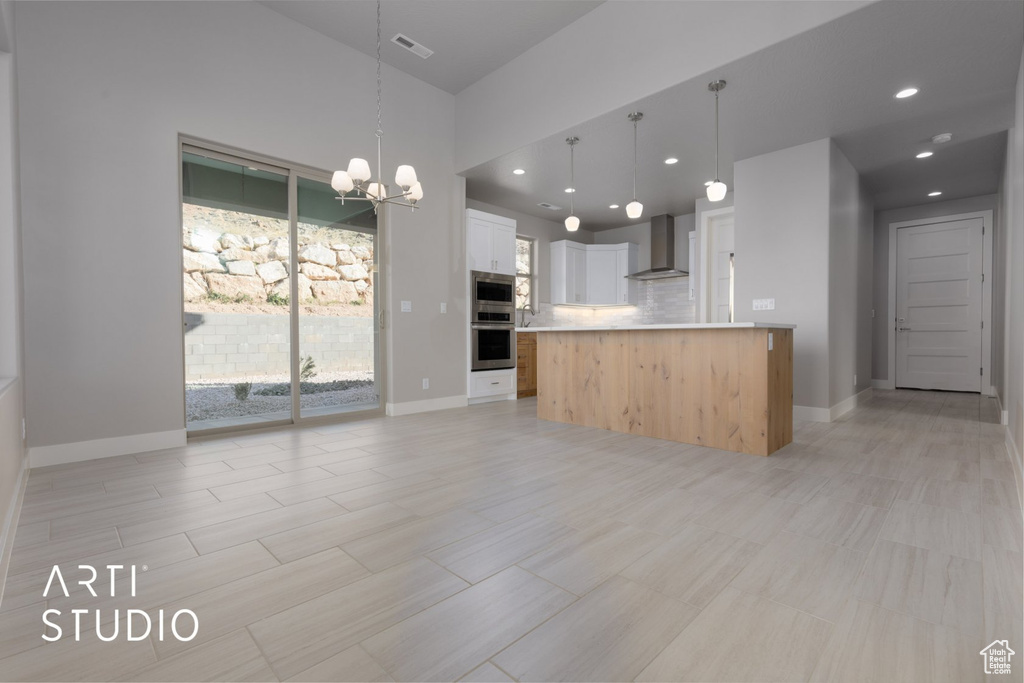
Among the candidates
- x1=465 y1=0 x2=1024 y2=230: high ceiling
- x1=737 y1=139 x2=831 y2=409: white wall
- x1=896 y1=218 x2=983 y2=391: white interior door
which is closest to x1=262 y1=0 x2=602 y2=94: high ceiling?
x1=465 y1=0 x2=1024 y2=230: high ceiling

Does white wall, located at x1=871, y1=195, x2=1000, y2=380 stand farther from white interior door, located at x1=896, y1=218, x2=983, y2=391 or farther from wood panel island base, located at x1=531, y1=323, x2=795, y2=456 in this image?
wood panel island base, located at x1=531, y1=323, x2=795, y2=456

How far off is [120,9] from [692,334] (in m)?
4.58

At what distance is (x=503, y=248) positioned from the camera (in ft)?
19.3

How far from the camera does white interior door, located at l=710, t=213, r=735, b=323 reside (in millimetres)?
5871

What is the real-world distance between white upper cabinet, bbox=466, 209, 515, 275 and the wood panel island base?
1761 mm

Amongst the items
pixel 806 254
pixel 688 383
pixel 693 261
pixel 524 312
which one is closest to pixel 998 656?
pixel 688 383

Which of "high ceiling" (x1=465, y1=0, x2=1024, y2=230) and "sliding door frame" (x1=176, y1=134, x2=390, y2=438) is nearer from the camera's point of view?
"high ceiling" (x1=465, y1=0, x2=1024, y2=230)

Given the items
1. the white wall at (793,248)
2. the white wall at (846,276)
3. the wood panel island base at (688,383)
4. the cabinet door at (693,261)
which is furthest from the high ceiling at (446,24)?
the cabinet door at (693,261)

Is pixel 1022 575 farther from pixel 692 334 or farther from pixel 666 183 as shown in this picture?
pixel 666 183

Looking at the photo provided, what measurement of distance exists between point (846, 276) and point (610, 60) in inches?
125

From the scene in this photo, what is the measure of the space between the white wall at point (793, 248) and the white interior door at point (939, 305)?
11.4 feet

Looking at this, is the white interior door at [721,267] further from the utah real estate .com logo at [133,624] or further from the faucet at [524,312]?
the utah real estate .com logo at [133,624]

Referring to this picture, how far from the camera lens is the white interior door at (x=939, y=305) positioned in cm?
589

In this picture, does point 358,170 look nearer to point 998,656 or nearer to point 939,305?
point 998,656
